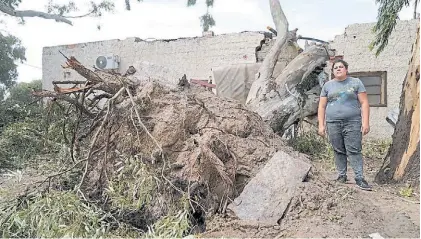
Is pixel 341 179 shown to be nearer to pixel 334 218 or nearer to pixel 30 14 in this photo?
pixel 334 218

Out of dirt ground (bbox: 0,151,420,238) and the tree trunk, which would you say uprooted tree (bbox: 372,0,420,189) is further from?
dirt ground (bbox: 0,151,420,238)

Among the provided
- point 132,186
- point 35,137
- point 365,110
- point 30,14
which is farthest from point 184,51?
point 132,186

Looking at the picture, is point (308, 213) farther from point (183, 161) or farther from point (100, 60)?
point (100, 60)

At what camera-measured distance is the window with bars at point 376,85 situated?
10750mm

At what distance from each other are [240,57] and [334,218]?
29.1 ft

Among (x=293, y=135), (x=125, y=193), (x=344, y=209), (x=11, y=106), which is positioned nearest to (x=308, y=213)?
(x=344, y=209)

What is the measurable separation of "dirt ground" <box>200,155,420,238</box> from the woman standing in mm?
586

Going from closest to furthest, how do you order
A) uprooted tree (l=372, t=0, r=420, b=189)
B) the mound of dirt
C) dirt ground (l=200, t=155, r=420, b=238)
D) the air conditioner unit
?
dirt ground (l=200, t=155, r=420, b=238) < the mound of dirt < uprooted tree (l=372, t=0, r=420, b=189) < the air conditioner unit

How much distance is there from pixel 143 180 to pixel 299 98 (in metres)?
4.11

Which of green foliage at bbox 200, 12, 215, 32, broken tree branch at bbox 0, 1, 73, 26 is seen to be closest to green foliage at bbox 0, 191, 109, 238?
broken tree branch at bbox 0, 1, 73, 26

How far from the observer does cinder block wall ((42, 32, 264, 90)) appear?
1228cm

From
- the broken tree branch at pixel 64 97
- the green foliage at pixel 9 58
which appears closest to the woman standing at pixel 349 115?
the broken tree branch at pixel 64 97

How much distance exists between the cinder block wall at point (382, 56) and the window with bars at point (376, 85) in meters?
0.08

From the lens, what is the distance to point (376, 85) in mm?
10914
